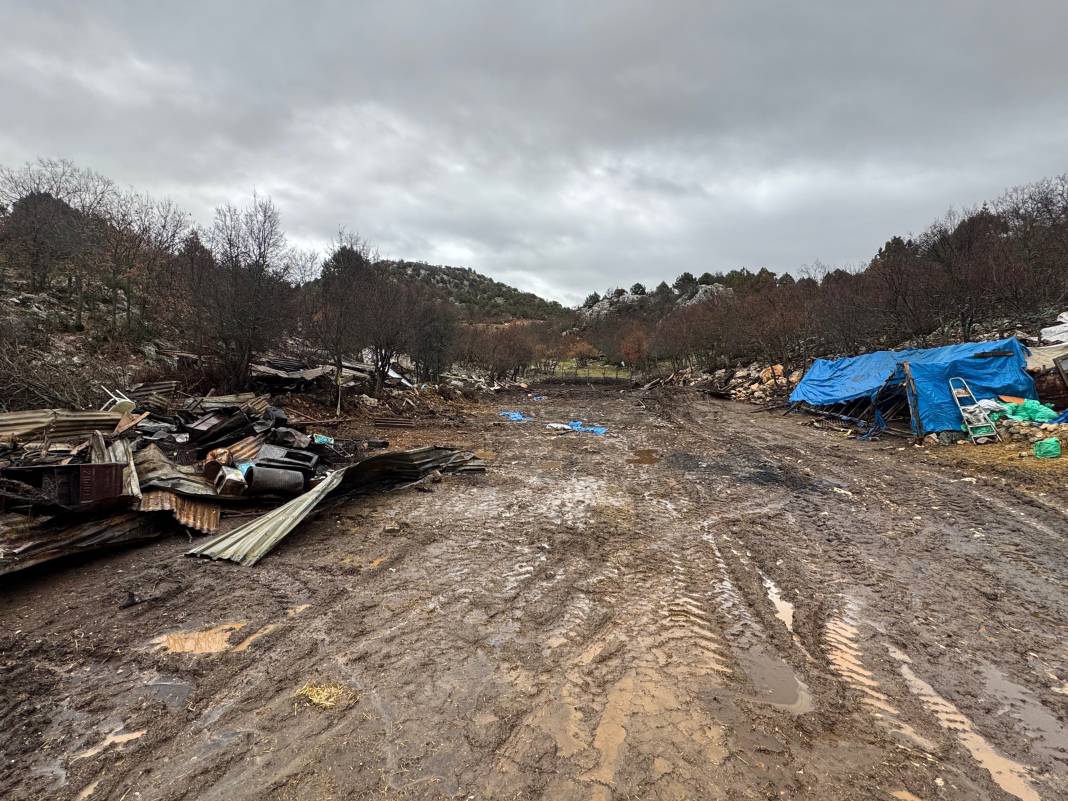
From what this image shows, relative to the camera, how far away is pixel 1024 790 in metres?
2.33

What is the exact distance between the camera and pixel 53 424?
7.16 metres

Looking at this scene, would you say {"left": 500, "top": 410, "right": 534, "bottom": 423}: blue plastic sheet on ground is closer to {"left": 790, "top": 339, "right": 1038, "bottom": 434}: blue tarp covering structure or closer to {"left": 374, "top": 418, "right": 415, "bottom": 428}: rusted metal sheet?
{"left": 374, "top": 418, "right": 415, "bottom": 428}: rusted metal sheet

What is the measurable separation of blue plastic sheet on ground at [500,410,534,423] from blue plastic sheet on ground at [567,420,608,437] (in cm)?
198

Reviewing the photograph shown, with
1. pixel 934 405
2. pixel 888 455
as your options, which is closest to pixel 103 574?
pixel 888 455

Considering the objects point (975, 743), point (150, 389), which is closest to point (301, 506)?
point (975, 743)

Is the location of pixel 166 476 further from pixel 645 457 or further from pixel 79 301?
pixel 79 301

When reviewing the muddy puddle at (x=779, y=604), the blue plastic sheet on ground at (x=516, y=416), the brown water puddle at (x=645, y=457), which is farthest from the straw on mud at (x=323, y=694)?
the blue plastic sheet on ground at (x=516, y=416)

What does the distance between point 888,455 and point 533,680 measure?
10541 mm

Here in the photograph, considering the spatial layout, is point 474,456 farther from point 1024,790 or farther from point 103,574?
point 1024,790

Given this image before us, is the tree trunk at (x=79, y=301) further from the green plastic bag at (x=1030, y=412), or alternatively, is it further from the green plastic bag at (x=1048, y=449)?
the green plastic bag at (x=1030, y=412)

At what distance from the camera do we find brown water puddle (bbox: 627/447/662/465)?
1045cm

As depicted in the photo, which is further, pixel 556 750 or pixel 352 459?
pixel 352 459

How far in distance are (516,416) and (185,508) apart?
13.4m

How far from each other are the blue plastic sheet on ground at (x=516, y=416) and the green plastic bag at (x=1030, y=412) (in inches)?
515
